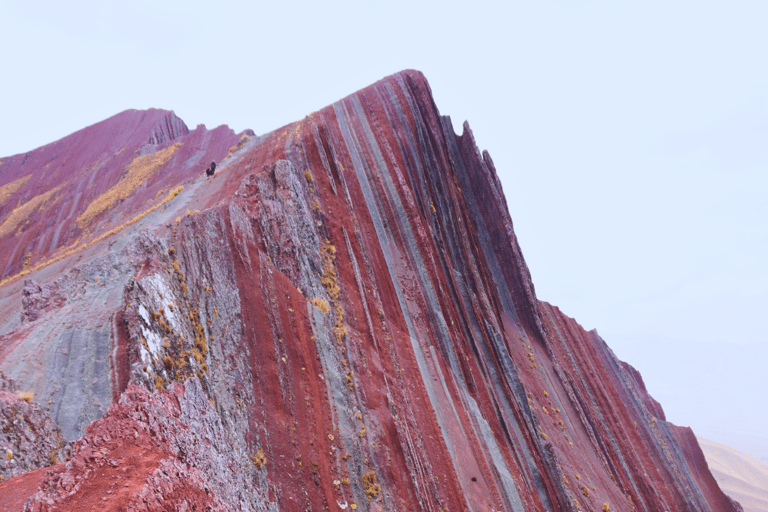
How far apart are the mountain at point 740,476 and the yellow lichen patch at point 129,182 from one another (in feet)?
375

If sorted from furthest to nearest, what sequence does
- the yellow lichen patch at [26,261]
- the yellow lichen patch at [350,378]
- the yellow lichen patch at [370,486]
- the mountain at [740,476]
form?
the mountain at [740,476] < the yellow lichen patch at [26,261] < the yellow lichen patch at [350,378] < the yellow lichen patch at [370,486]

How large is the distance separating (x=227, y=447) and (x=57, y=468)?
4.51 meters

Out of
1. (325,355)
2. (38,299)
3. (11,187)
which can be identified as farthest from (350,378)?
(11,187)

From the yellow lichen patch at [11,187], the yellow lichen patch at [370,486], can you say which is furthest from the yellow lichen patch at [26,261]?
the yellow lichen patch at [370,486]

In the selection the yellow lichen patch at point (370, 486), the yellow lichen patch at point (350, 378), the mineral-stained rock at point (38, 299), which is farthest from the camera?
the yellow lichen patch at point (350, 378)

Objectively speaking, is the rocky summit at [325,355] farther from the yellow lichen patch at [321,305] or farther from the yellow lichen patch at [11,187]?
the yellow lichen patch at [11,187]

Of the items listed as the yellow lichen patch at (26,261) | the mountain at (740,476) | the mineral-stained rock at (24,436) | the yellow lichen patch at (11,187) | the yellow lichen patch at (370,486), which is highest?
the yellow lichen patch at (11,187)

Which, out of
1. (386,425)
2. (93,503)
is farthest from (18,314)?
(386,425)

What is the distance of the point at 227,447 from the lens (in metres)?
10.1

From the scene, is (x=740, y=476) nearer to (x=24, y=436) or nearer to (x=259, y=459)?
(x=259, y=459)

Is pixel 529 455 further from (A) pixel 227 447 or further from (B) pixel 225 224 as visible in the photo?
(B) pixel 225 224

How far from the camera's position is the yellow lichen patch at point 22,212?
39.6 meters

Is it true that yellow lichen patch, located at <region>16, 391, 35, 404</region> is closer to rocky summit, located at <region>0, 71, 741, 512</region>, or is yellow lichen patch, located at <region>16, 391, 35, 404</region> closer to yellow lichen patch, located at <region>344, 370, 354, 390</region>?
rocky summit, located at <region>0, 71, 741, 512</region>

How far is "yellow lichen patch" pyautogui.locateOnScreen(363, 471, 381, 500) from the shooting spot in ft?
41.6
